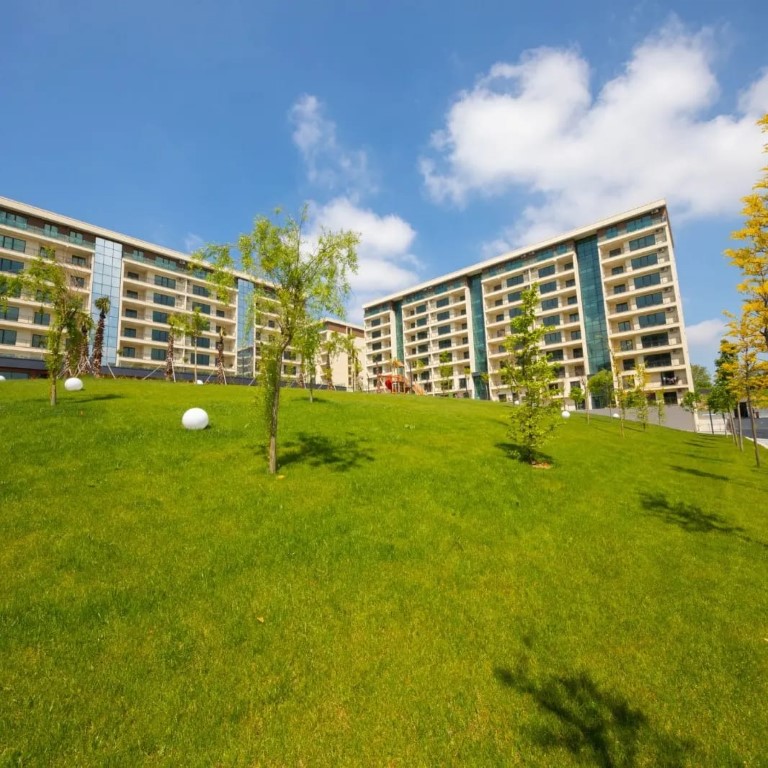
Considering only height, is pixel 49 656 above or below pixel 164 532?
below

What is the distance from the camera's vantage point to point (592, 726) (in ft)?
16.7

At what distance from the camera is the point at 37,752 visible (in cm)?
438

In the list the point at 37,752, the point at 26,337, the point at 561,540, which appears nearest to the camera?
the point at 37,752

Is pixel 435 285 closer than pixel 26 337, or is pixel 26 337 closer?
pixel 26 337

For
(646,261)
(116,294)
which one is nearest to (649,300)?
(646,261)

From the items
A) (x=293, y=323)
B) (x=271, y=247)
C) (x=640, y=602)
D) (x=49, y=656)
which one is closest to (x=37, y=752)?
(x=49, y=656)

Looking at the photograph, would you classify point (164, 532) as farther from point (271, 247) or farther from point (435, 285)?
point (435, 285)

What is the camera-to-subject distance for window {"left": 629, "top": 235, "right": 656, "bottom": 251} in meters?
74.4

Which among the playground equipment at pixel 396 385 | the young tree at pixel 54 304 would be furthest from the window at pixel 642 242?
the young tree at pixel 54 304

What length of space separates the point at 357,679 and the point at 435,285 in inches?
4290

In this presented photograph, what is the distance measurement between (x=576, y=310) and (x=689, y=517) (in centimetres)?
7716

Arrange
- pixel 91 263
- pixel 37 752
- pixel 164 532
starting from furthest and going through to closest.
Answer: pixel 91 263, pixel 164 532, pixel 37 752

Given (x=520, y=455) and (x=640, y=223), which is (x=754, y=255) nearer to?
(x=520, y=455)

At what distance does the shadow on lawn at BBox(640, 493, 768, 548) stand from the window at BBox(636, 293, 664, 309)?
71.1 metres
